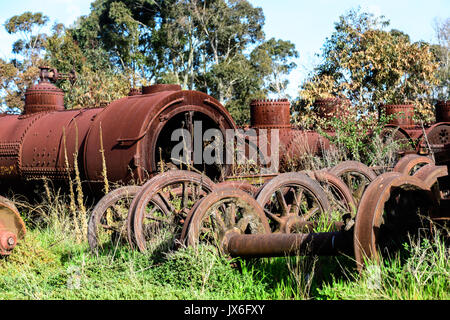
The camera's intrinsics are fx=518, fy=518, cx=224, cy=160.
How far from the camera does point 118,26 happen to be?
31.2m

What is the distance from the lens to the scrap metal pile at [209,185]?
4.09 meters

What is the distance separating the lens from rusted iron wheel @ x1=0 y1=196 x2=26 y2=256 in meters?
5.27

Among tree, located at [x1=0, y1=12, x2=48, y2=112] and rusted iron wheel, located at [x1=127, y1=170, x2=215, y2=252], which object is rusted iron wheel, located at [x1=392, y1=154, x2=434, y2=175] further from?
tree, located at [x1=0, y1=12, x2=48, y2=112]

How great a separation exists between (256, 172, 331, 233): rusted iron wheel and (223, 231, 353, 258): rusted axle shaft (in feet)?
3.25

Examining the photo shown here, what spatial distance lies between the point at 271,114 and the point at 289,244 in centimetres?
676

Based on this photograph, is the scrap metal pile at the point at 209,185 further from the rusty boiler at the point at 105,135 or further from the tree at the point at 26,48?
the tree at the point at 26,48

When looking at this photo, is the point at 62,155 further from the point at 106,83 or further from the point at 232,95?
the point at 232,95

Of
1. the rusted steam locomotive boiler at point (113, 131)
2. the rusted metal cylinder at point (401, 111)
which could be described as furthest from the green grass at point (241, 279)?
the rusted metal cylinder at point (401, 111)

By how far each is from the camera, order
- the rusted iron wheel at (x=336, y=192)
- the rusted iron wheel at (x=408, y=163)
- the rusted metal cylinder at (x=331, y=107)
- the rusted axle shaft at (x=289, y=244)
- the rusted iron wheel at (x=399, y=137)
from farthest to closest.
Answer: the rusted metal cylinder at (x=331, y=107)
the rusted iron wheel at (x=399, y=137)
the rusted iron wheel at (x=408, y=163)
the rusted iron wheel at (x=336, y=192)
the rusted axle shaft at (x=289, y=244)

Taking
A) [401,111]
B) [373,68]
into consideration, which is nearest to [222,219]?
[401,111]

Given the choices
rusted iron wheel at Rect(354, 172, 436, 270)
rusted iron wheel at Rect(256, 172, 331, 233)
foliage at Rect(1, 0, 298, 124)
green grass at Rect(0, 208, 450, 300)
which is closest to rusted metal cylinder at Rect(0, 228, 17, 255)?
green grass at Rect(0, 208, 450, 300)

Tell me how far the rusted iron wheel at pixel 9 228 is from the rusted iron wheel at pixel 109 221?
0.74m

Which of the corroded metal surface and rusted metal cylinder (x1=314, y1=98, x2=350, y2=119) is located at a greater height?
rusted metal cylinder (x1=314, y1=98, x2=350, y2=119)
